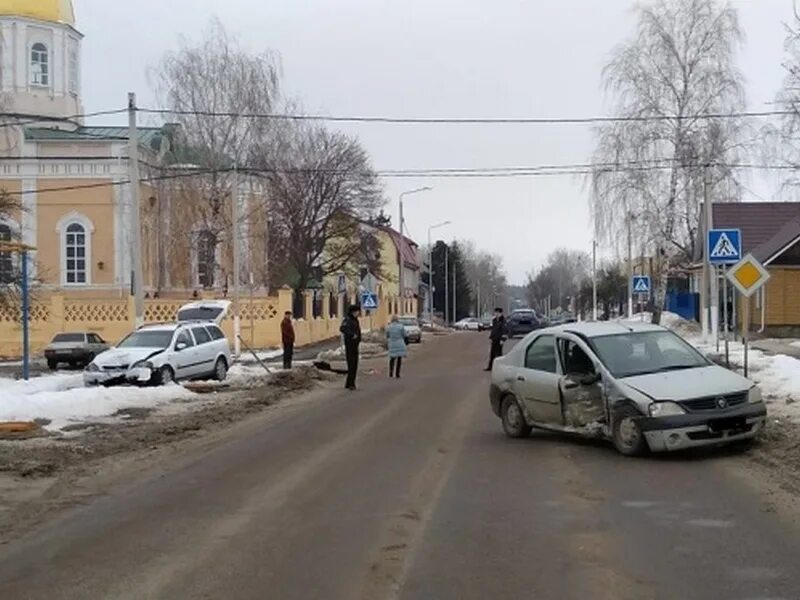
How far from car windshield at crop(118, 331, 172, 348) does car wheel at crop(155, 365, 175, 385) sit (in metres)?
0.65

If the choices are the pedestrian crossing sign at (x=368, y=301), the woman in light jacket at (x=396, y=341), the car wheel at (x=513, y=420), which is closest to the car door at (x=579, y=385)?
the car wheel at (x=513, y=420)

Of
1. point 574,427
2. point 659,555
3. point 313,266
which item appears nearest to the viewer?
point 659,555

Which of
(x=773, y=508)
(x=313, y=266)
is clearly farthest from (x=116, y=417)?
(x=313, y=266)

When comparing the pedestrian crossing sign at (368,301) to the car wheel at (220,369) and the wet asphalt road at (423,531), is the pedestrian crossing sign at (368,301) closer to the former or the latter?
the car wheel at (220,369)

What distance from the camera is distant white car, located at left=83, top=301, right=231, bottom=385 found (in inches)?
992

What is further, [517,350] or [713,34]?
[713,34]

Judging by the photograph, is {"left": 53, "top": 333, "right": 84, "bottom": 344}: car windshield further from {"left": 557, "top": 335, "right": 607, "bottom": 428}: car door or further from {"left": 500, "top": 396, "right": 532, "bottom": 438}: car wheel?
{"left": 557, "top": 335, "right": 607, "bottom": 428}: car door

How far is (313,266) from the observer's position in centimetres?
6438

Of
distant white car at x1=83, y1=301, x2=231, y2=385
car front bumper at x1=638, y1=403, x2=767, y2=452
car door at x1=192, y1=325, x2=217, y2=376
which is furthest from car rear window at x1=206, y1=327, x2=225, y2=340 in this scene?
car front bumper at x1=638, y1=403, x2=767, y2=452

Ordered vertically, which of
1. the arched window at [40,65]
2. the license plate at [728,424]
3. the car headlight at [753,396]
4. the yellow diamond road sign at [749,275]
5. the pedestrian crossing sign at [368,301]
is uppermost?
the arched window at [40,65]

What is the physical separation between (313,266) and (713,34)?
26112mm

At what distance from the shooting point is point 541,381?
14.3 metres

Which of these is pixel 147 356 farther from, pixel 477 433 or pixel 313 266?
pixel 313 266

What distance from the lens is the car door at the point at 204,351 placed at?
27.6 metres
